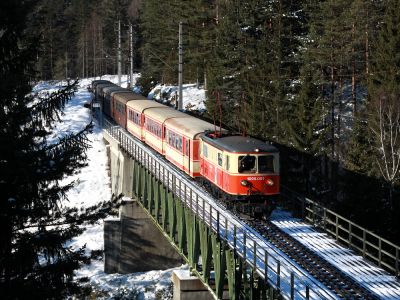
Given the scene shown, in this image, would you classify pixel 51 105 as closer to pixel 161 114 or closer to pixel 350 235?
pixel 350 235

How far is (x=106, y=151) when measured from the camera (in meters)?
52.2

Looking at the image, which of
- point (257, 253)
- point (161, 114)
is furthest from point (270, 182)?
point (161, 114)

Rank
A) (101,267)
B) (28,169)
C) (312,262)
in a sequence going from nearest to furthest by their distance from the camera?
1. (28,169)
2. (312,262)
3. (101,267)

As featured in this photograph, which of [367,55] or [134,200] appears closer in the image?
[134,200]

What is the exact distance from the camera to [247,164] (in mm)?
24406

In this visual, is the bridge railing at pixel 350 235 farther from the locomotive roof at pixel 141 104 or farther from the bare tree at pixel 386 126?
the locomotive roof at pixel 141 104

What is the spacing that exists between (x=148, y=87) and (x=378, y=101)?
48.1 metres

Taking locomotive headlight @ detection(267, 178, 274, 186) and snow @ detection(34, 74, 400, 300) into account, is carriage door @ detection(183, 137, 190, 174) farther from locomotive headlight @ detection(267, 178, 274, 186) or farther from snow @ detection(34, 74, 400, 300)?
locomotive headlight @ detection(267, 178, 274, 186)

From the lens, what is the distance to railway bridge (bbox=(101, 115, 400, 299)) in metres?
17.2

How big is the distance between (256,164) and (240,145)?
0.89 meters

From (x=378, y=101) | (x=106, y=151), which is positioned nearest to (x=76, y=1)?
(x=106, y=151)

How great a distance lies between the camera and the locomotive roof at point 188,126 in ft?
96.1

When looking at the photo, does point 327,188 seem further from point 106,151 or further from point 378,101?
point 106,151

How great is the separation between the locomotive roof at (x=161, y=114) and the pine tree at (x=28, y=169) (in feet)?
68.6
